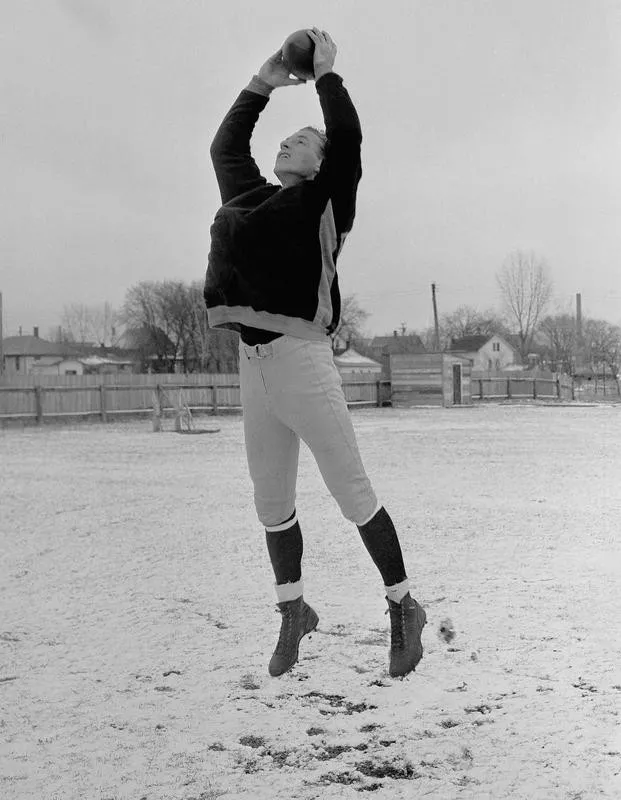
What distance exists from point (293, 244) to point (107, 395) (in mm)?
24903

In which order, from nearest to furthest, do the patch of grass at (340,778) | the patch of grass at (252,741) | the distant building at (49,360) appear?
the patch of grass at (340,778) < the patch of grass at (252,741) < the distant building at (49,360)

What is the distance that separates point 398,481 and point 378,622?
5.21m

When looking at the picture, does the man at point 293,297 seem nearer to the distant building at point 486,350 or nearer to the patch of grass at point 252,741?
the patch of grass at point 252,741

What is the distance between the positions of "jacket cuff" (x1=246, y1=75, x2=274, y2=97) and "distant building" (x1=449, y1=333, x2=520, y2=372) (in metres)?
70.9

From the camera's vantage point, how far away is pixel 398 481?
838cm

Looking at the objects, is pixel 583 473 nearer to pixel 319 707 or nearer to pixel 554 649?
pixel 554 649

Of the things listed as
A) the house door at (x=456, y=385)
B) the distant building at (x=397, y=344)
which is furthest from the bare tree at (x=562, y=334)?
the house door at (x=456, y=385)

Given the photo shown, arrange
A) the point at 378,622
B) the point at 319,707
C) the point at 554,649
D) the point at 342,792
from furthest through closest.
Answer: the point at 378,622 < the point at 554,649 < the point at 319,707 < the point at 342,792

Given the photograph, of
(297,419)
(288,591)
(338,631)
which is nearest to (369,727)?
(288,591)

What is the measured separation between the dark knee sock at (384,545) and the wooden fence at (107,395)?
67.9ft

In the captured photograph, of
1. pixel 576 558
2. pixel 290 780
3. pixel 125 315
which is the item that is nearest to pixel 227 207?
pixel 290 780

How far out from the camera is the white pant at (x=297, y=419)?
1982mm

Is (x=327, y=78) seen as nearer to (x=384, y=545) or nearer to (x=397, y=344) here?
(x=384, y=545)

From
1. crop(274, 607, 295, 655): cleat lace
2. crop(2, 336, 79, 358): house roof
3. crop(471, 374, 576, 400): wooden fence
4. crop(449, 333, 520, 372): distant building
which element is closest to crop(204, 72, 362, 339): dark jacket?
crop(274, 607, 295, 655): cleat lace
